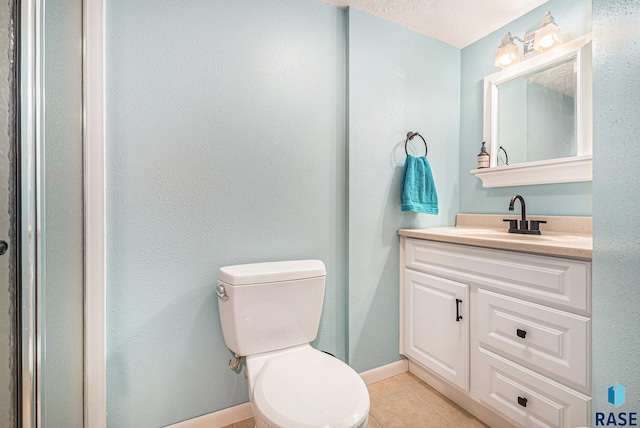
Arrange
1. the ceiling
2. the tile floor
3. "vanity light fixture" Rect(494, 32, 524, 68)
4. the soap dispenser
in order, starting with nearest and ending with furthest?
the tile floor
the ceiling
"vanity light fixture" Rect(494, 32, 524, 68)
the soap dispenser

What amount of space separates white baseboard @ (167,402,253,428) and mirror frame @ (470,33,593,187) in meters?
1.86

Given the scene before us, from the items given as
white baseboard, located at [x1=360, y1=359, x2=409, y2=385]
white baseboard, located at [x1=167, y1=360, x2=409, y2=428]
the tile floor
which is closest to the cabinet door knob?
the tile floor

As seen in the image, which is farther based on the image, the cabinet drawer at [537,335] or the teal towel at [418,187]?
the teal towel at [418,187]

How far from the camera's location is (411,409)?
144 centimetres

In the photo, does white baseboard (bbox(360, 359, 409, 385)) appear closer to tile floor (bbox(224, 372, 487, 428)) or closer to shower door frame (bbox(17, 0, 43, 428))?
tile floor (bbox(224, 372, 487, 428))

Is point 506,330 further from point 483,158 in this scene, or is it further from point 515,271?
point 483,158

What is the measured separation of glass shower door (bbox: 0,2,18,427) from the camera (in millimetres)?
654

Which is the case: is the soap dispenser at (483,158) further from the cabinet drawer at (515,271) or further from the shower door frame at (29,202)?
the shower door frame at (29,202)

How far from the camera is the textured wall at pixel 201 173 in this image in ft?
3.80

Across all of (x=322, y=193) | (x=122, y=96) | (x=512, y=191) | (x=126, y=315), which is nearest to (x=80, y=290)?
(x=126, y=315)

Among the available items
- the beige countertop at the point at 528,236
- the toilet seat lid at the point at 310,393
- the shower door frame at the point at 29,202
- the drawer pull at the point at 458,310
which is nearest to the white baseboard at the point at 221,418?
the toilet seat lid at the point at 310,393

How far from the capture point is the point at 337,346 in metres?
1.60

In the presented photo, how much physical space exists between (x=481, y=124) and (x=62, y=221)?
7.23 ft

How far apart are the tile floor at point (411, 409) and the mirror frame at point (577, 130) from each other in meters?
1.26
